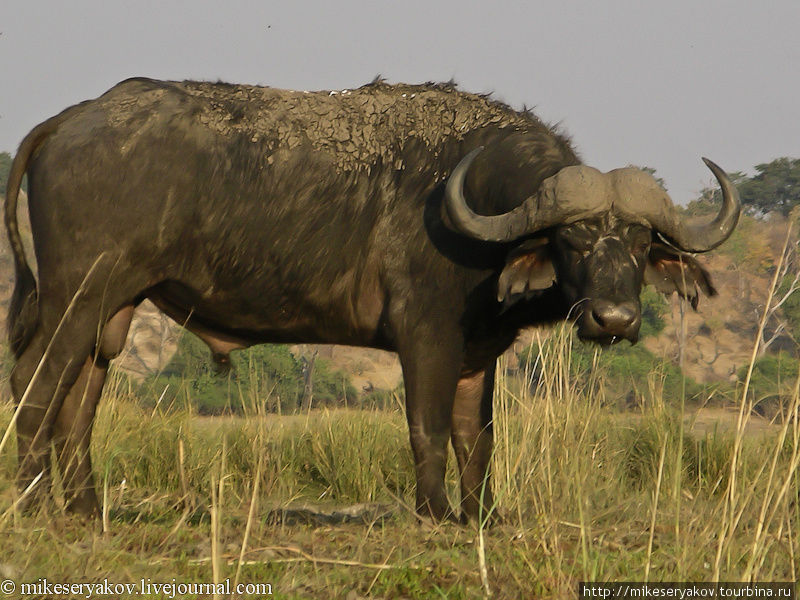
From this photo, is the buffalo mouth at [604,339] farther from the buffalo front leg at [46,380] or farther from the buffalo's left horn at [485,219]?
the buffalo front leg at [46,380]

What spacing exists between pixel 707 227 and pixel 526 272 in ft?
2.87

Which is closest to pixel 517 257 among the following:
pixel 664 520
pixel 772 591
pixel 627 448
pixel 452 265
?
pixel 452 265

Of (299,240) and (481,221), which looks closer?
(481,221)

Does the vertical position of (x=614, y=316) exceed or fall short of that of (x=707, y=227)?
it falls short

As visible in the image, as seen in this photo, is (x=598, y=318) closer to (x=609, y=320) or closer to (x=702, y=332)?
(x=609, y=320)

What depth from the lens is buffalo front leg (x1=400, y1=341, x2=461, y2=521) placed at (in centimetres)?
482

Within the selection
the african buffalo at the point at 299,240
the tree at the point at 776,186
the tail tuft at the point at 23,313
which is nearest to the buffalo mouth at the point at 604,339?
the african buffalo at the point at 299,240

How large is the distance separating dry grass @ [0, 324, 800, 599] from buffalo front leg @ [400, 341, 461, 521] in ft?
0.75

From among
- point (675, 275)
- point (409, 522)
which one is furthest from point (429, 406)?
point (675, 275)

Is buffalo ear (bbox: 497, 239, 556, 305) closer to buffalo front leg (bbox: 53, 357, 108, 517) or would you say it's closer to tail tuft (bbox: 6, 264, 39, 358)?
buffalo front leg (bbox: 53, 357, 108, 517)

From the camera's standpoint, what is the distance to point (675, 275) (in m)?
4.88

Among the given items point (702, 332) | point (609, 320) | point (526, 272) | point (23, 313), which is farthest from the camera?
point (702, 332)

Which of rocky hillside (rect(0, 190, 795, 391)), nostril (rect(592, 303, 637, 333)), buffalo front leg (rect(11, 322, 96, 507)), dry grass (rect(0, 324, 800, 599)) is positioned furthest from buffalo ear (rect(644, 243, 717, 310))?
rocky hillside (rect(0, 190, 795, 391))

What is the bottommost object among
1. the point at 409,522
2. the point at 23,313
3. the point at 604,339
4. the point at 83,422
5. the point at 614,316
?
the point at 409,522
